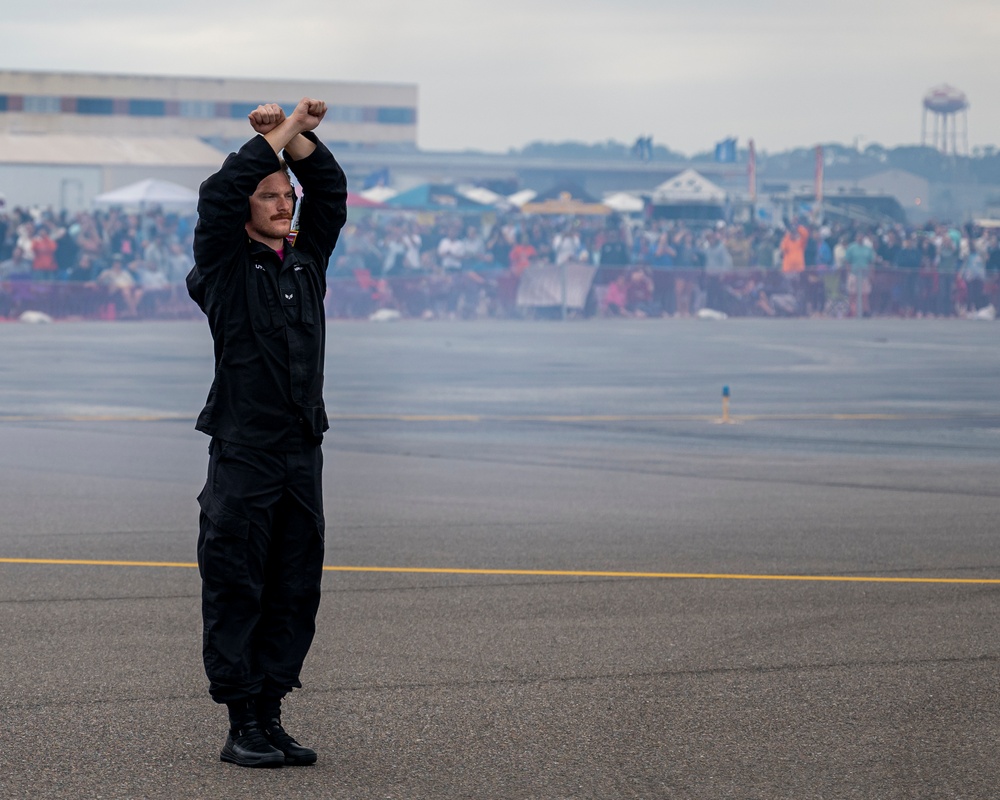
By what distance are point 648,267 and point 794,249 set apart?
3470 millimetres

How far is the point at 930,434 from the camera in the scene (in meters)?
15.3

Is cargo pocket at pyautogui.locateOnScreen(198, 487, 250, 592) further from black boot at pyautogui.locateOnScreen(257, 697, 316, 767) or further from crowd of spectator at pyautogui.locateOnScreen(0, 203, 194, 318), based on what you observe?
crowd of spectator at pyautogui.locateOnScreen(0, 203, 194, 318)

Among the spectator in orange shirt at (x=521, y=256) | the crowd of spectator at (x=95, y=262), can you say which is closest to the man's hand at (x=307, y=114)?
the crowd of spectator at (x=95, y=262)

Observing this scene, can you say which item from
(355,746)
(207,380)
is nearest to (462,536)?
(355,746)

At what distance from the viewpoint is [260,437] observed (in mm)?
4859

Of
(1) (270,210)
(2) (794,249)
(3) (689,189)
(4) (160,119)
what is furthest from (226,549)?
(4) (160,119)

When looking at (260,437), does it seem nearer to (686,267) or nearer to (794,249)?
(686,267)

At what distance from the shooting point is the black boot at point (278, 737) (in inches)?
192

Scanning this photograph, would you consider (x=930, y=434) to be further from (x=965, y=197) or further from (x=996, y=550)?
(x=965, y=197)

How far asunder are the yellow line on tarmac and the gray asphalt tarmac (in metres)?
0.03

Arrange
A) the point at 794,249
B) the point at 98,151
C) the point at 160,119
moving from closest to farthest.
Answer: the point at 794,249
the point at 98,151
the point at 160,119

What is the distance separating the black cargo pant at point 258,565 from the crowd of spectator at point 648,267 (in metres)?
29.3

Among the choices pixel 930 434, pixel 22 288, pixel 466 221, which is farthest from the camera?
pixel 466 221

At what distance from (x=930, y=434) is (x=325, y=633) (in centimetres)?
989
